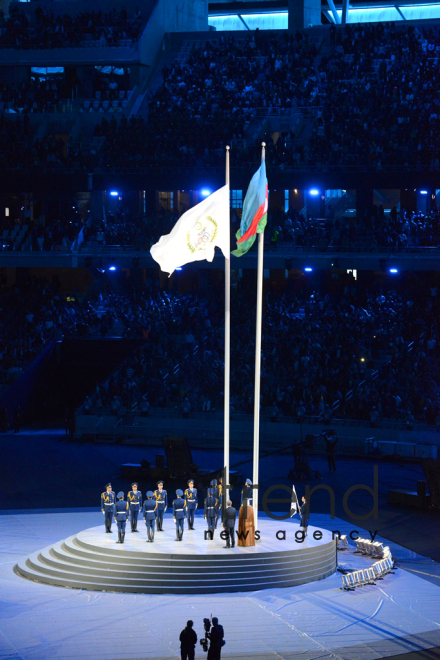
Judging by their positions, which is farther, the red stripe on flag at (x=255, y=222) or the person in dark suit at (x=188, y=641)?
the red stripe on flag at (x=255, y=222)

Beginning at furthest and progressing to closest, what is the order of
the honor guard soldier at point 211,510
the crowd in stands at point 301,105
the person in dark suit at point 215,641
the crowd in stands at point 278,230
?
1. the crowd in stands at point 301,105
2. the crowd in stands at point 278,230
3. the honor guard soldier at point 211,510
4. the person in dark suit at point 215,641

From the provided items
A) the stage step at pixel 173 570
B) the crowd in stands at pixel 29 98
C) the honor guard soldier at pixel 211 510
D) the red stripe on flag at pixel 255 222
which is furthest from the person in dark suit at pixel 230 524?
the crowd in stands at pixel 29 98

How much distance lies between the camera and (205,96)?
46.8m

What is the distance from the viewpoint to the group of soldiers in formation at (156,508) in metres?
20.5

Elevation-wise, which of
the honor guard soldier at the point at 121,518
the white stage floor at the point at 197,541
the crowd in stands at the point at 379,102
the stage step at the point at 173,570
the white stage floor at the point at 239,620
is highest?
the crowd in stands at the point at 379,102

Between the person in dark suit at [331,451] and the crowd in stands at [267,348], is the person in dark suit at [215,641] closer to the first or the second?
the person in dark suit at [331,451]

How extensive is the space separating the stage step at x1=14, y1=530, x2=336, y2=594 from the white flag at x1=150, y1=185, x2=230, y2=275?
603 centimetres

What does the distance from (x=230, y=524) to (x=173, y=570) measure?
62.5 inches

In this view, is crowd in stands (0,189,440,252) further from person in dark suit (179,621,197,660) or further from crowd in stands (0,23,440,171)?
person in dark suit (179,621,197,660)

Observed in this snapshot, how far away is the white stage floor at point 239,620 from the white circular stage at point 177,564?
256 millimetres

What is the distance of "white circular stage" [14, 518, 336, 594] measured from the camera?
1891cm

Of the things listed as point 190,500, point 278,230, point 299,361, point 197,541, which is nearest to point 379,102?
point 278,230

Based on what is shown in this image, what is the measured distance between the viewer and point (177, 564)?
62.6 feet

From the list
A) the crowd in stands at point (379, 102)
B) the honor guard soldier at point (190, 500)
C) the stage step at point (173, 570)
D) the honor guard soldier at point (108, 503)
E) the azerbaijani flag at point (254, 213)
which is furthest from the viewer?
the crowd in stands at point (379, 102)
